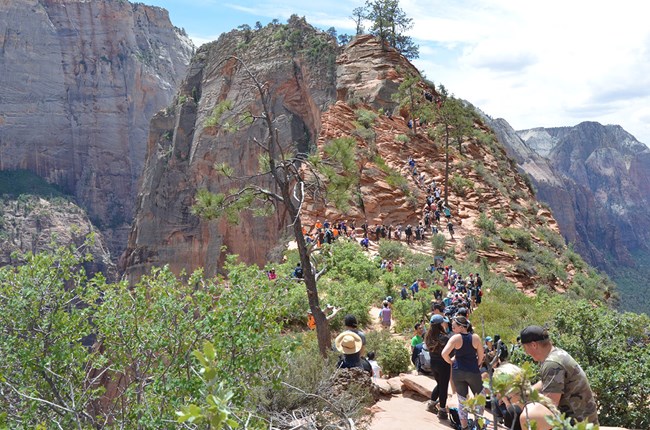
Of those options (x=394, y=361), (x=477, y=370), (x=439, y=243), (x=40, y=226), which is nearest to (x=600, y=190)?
(x=40, y=226)

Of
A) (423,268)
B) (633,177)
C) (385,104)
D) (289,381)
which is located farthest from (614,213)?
(289,381)

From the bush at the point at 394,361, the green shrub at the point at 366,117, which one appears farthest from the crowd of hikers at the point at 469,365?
the green shrub at the point at 366,117

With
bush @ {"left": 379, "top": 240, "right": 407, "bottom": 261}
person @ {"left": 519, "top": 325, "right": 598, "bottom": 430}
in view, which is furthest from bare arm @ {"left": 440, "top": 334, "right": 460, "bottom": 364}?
bush @ {"left": 379, "top": 240, "right": 407, "bottom": 261}

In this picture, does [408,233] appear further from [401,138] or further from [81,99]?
[81,99]

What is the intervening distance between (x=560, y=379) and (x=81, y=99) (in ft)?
372

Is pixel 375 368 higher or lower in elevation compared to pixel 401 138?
lower

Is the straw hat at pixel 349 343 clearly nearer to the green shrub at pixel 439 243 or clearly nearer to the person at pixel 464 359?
the person at pixel 464 359

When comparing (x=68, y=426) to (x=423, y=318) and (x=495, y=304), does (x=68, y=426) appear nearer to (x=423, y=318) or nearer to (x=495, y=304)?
(x=423, y=318)

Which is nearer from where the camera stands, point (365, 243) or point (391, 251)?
point (391, 251)

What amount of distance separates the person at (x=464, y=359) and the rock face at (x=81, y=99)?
9816cm

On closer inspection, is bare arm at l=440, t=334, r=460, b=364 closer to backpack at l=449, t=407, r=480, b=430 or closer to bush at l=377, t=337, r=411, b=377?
backpack at l=449, t=407, r=480, b=430

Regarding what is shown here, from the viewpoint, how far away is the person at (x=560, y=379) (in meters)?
4.61

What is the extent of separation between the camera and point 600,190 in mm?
176250

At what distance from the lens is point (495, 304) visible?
16.5m
